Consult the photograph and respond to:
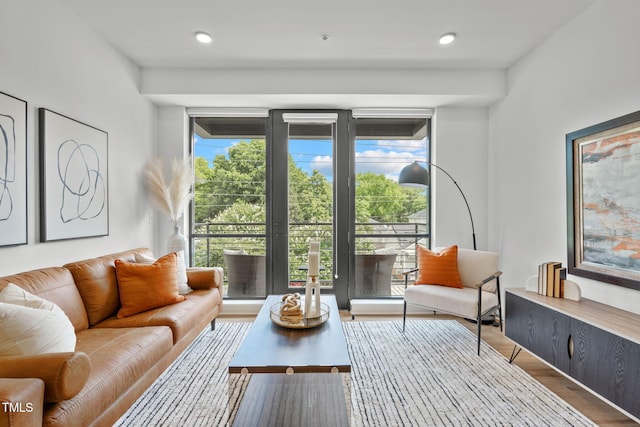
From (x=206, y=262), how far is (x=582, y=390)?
3710 millimetres

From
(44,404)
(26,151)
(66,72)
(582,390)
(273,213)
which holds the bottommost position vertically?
(582,390)

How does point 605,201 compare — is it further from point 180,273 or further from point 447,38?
point 180,273

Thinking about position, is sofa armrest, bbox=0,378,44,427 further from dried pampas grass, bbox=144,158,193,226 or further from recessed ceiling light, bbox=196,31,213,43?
recessed ceiling light, bbox=196,31,213,43

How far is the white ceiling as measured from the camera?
2.63m

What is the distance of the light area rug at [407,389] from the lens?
78.3 inches

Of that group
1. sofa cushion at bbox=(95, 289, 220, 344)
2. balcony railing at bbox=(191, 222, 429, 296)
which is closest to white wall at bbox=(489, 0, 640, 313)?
balcony railing at bbox=(191, 222, 429, 296)

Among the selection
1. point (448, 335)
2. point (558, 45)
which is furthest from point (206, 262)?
point (558, 45)

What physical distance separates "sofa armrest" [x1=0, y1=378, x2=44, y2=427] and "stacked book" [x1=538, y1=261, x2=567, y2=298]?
3.01m

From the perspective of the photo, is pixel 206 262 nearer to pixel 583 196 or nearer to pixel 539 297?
pixel 539 297

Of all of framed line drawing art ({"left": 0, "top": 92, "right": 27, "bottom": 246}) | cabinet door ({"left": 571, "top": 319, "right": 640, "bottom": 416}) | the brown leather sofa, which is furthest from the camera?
framed line drawing art ({"left": 0, "top": 92, "right": 27, "bottom": 246})

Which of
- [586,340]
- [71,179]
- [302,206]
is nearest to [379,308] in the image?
[302,206]

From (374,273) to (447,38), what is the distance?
102 inches

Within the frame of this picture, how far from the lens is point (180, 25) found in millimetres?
2893

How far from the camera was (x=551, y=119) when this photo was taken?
3.01m
